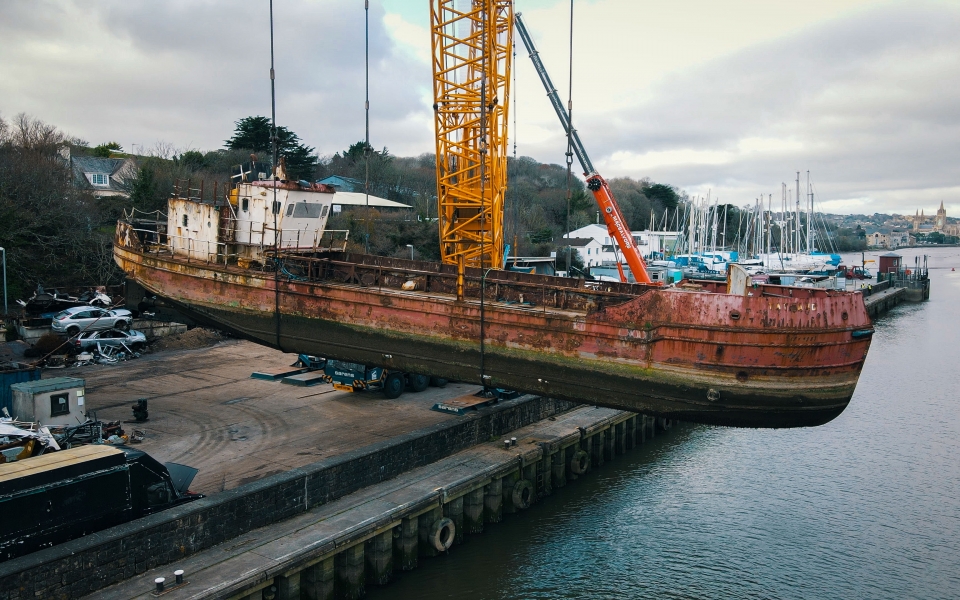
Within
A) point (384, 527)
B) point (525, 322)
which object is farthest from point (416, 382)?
point (384, 527)

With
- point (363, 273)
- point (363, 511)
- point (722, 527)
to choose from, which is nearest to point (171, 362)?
point (363, 273)

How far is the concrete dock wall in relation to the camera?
30.0 ft

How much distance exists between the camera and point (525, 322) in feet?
44.3

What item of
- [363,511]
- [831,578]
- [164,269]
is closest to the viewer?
[363,511]

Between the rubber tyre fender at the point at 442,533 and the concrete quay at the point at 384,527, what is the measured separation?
22mm

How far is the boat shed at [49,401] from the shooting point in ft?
45.5

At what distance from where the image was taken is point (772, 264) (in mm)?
72625

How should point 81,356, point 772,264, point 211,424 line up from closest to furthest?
point 211,424
point 81,356
point 772,264

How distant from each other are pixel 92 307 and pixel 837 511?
1056 inches

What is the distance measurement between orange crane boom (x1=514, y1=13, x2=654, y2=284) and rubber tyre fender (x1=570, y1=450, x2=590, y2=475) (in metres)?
6.71

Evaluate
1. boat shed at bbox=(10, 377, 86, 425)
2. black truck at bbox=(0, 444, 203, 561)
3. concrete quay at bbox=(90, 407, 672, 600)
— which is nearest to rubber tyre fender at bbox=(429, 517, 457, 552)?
concrete quay at bbox=(90, 407, 672, 600)

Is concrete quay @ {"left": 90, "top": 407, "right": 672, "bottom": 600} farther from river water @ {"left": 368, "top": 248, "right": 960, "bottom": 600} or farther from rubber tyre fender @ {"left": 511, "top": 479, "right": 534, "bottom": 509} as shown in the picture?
river water @ {"left": 368, "top": 248, "right": 960, "bottom": 600}

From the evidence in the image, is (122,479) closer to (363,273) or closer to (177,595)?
(177,595)

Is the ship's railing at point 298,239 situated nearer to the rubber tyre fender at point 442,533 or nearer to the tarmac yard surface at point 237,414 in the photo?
the tarmac yard surface at point 237,414
